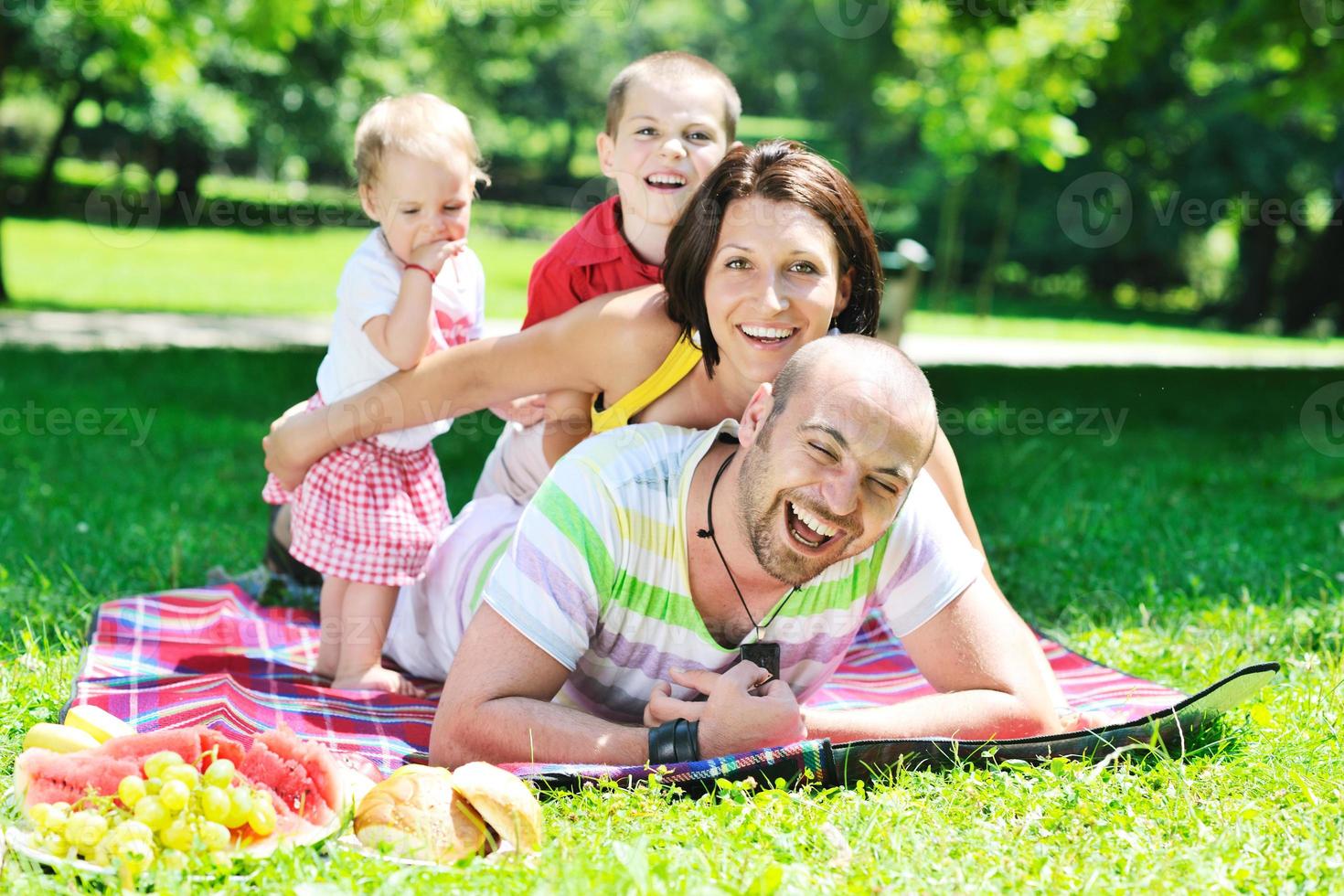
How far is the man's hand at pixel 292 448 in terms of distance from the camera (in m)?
4.14

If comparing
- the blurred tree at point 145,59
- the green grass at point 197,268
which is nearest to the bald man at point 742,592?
the blurred tree at point 145,59

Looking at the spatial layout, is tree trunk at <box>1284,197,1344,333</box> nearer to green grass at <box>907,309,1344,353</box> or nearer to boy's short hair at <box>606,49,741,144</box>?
green grass at <box>907,309,1344,353</box>

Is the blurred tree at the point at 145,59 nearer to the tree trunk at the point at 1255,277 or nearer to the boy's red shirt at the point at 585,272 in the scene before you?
the boy's red shirt at the point at 585,272

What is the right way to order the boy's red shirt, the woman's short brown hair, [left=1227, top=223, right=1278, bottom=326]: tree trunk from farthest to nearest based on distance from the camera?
[left=1227, top=223, right=1278, bottom=326]: tree trunk < the boy's red shirt < the woman's short brown hair

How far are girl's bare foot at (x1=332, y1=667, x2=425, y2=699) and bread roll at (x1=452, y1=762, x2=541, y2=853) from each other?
52.7 inches

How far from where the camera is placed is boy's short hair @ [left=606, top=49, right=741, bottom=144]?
4199mm

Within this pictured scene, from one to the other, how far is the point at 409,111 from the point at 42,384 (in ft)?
20.7

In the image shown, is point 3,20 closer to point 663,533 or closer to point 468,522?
point 468,522

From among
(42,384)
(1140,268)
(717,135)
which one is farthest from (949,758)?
(1140,268)

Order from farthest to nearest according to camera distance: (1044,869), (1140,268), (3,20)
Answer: (1140,268) < (3,20) < (1044,869)

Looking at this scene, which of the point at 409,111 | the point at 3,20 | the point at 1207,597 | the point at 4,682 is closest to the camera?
the point at 4,682

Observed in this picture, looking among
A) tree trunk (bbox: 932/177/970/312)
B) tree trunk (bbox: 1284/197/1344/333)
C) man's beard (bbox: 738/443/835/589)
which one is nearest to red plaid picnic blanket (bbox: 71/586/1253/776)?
man's beard (bbox: 738/443/835/589)

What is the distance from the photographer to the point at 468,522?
419 centimetres

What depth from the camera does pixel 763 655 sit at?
10.5ft
